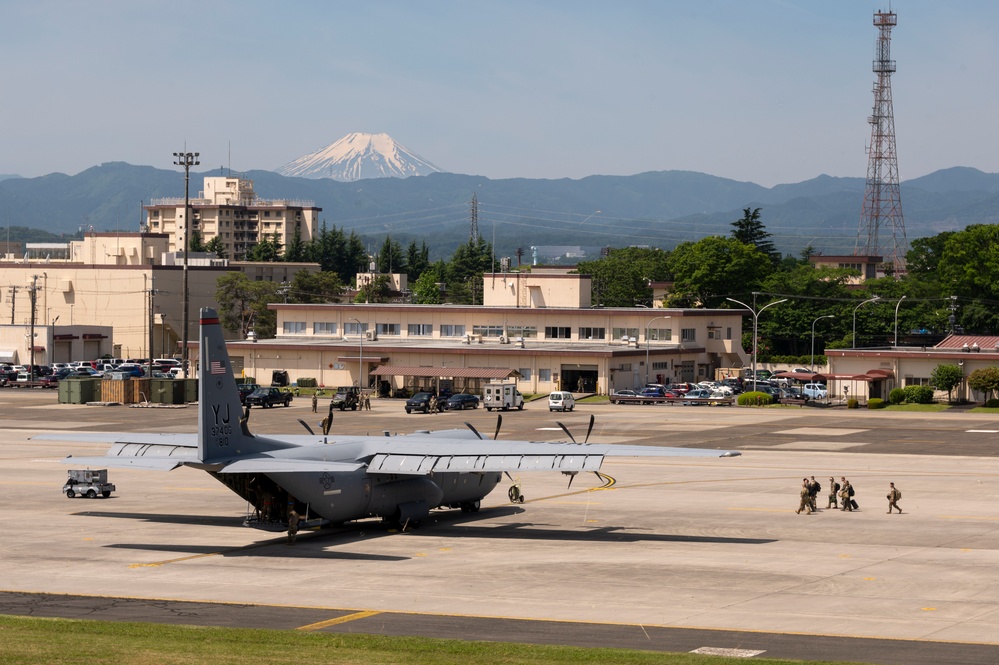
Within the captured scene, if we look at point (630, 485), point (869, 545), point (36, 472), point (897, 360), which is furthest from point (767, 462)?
point (897, 360)

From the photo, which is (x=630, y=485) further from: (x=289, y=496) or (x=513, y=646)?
(x=513, y=646)

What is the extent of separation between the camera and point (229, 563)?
117 feet

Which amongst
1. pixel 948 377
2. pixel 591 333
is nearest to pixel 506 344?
pixel 591 333

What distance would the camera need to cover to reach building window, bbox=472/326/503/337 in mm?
126750

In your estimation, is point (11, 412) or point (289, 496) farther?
point (11, 412)

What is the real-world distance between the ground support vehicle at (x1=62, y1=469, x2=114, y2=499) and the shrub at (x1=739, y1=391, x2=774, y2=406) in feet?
218

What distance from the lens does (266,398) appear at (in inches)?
3999

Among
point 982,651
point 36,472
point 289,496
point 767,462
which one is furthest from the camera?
point 767,462

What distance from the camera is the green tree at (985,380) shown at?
99.4 metres

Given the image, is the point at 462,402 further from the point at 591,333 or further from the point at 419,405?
the point at 591,333

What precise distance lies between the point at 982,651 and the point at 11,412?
276ft

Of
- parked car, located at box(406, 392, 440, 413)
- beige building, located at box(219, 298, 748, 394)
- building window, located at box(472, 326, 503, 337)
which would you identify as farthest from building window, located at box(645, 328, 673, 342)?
parked car, located at box(406, 392, 440, 413)

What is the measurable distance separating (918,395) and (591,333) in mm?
33805

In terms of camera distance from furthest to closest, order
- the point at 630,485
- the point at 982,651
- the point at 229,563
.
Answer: the point at 630,485
the point at 229,563
the point at 982,651
